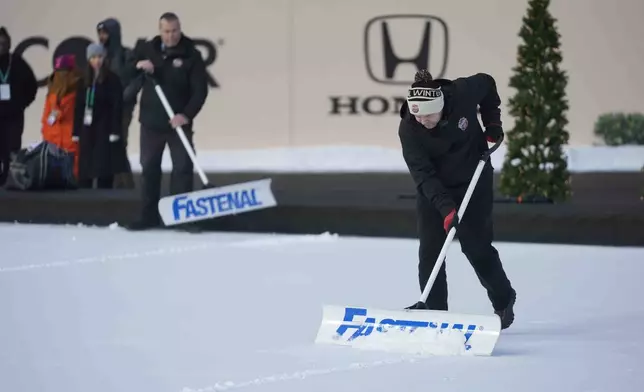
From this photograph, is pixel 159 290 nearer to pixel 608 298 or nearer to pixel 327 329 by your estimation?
pixel 327 329

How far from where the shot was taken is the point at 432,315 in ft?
18.8

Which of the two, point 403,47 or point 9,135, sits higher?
point 403,47

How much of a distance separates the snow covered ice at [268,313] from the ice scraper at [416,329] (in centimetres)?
9

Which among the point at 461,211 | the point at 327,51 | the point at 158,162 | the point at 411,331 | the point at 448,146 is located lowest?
the point at 411,331

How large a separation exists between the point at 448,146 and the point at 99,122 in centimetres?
600

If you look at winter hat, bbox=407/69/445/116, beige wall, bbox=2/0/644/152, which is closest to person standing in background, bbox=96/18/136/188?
beige wall, bbox=2/0/644/152

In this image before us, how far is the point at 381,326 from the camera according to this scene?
226 inches

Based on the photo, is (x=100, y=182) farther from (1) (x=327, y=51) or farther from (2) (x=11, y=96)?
(1) (x=327, y=51)

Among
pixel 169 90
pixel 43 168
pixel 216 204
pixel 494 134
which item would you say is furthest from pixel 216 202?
pixel 494 134

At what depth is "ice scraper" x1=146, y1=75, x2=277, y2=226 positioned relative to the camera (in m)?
9.91

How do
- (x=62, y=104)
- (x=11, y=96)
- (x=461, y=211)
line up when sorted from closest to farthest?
(x=461, y=211) < (x=62, y=104) < (x=11, y=96)

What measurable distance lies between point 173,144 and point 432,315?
4.57 metres

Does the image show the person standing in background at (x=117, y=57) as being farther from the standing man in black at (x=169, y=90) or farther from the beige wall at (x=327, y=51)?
the beige wall at (x=327, y=51)

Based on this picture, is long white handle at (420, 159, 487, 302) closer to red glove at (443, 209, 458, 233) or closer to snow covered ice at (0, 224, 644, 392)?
red glove at (443, 209, 458, 233)
